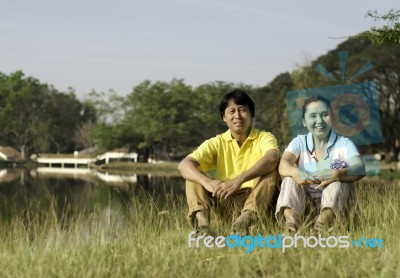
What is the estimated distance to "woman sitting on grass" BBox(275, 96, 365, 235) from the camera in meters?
3.62

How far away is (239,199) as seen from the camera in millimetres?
4105

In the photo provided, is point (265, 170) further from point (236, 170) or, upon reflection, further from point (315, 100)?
point (315, 100)

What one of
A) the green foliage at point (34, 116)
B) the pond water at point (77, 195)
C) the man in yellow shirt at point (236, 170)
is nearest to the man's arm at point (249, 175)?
the man in yellow shirt at point (236, 170)

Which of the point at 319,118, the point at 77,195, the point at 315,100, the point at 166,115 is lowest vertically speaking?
the point at 77,195

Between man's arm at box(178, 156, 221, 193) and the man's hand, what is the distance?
3 cm

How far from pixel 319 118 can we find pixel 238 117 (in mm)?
563

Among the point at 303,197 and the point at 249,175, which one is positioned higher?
the point at 249,175

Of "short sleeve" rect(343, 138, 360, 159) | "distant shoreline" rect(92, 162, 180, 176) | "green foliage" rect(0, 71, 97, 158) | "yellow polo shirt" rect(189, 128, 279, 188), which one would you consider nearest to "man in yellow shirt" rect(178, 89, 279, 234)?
"yellow polo shirt" rect(189, 128, 279, 188)

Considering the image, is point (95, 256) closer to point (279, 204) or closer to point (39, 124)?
point (279, 204)

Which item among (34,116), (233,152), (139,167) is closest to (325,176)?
(233,152)

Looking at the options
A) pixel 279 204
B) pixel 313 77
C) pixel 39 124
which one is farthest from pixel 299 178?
pixel 39 124

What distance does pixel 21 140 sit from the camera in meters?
56.3

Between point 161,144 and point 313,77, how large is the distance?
17817 millimetres

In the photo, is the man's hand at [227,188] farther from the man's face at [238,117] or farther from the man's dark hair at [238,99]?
the man's dark hair at [238,99]
